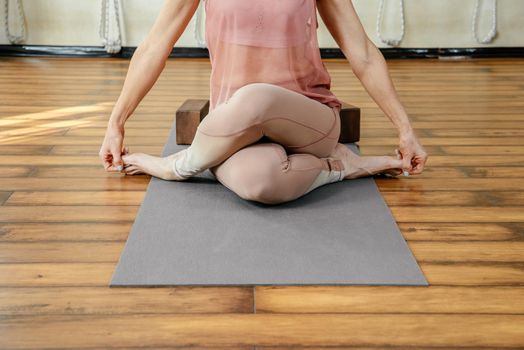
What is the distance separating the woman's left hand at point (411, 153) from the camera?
2292 mm

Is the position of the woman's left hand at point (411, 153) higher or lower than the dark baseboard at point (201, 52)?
higher

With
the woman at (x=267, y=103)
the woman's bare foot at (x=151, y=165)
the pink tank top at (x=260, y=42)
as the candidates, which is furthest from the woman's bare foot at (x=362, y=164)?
→ the woman's bare foot at (x=151, y=165)

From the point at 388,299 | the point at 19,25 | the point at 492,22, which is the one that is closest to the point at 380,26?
the point at 492,22

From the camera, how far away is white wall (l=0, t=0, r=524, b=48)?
5414 millimetres

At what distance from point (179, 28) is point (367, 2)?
11.1 ft

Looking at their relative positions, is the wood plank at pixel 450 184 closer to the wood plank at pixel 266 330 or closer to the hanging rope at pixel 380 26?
the wood plank at pixel 266 330

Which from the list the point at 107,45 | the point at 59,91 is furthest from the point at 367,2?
the point at 59,91

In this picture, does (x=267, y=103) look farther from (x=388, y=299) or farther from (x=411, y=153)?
(x=388, y=299)

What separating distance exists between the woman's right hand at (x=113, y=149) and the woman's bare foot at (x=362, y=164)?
653 millimetres

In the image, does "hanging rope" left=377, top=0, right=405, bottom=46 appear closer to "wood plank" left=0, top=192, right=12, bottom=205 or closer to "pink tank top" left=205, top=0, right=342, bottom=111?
"pink tank top" left=205, top=0, right=342, bottom=111

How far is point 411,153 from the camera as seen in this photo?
7.63ft

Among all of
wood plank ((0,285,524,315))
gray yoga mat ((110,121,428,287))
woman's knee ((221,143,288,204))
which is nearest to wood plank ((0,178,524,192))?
gray yoga mat ((110,121,428,287))

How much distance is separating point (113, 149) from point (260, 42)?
57cm

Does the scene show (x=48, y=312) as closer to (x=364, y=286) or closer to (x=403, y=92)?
(x=364, y=286)
